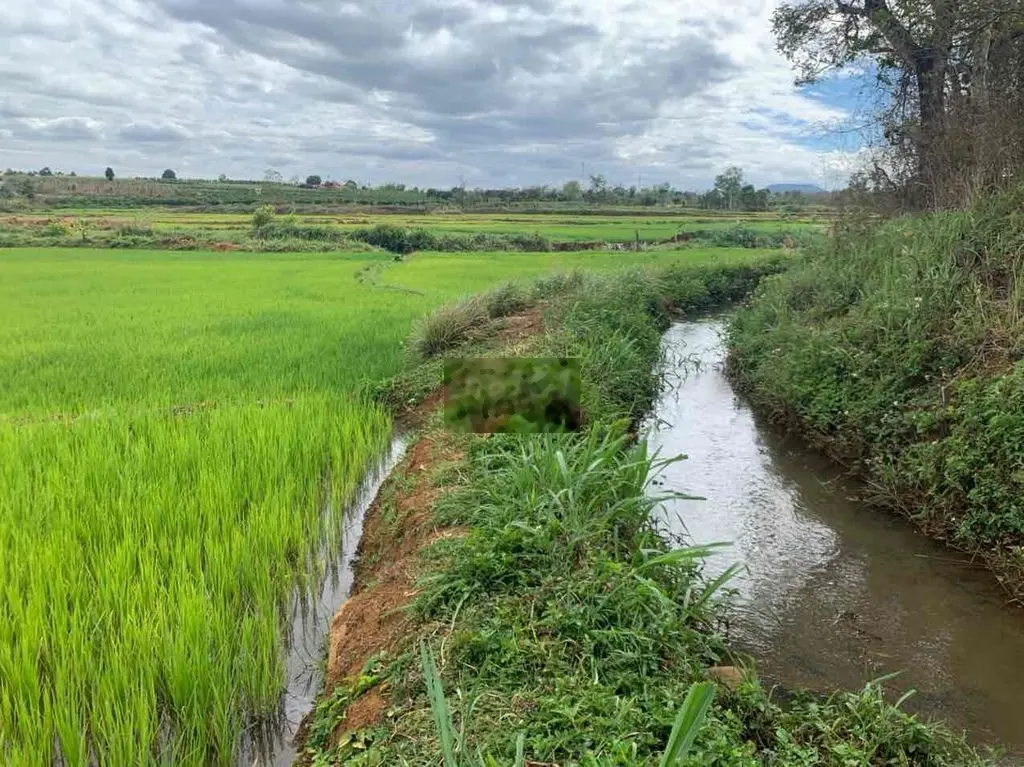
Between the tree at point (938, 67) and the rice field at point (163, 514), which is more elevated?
the tree at point (938, 67)

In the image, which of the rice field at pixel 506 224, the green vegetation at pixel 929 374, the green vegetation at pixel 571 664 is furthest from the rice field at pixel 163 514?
the rice field at pixel 506 224

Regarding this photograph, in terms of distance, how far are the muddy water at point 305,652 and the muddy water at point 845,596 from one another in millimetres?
2174

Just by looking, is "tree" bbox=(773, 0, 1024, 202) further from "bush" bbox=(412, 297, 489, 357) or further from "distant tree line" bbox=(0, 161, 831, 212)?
"distant tree line" bbox=(0, 161, 831, 212)

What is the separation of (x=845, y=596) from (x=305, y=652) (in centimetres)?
311

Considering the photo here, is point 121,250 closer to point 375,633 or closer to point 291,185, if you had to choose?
point 375,633

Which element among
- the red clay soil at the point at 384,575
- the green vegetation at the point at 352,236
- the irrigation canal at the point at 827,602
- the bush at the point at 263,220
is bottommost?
the irrigation canal at the point at 827,602

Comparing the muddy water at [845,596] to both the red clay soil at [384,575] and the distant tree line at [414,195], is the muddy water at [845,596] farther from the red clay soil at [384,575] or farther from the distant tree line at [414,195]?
the distant tree line at [414,195]

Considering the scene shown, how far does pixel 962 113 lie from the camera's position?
333 inches

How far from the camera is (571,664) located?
2.38 m

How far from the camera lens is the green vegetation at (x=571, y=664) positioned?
1.98m

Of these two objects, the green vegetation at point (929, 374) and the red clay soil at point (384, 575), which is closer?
the red clay soil at point (384, 575)

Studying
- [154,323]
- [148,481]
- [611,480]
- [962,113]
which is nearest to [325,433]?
[148,481]

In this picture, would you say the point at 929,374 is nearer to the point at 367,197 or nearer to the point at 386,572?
the point at 386,572

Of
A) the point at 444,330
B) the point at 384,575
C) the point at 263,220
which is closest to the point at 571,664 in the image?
the point at 384,575
